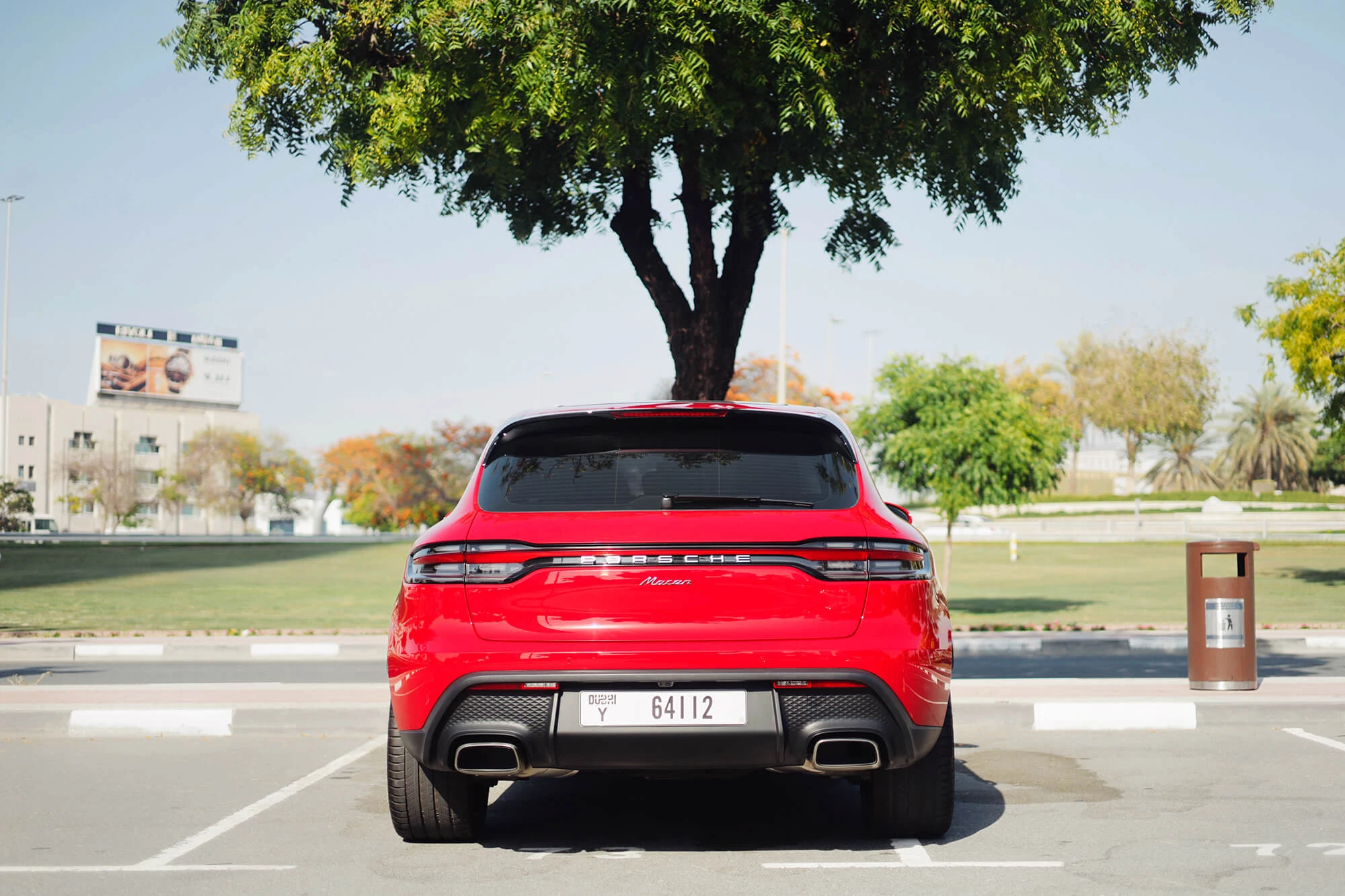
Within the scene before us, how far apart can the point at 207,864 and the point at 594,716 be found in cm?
172

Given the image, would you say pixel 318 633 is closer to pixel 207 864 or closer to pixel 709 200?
pixel 709 200

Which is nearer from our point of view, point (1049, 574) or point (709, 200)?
point (709, 200)

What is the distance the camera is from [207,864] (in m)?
5.20

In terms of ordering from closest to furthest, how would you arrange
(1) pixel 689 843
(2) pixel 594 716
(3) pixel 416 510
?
(2) pixel 594 716
(1) pixel 689 843
(3) pixel 416 510

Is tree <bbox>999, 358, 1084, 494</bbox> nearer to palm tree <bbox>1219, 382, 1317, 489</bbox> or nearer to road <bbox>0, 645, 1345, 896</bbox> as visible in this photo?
palm tree <bbox>1219, 382, 1317, 489</bbox>

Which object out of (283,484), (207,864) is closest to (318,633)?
(207,864)

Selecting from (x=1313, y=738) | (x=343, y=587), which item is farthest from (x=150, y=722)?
(x=343, y=587)

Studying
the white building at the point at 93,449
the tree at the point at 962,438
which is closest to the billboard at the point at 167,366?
the white building at the point at 93,449

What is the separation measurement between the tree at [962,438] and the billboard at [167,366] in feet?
361

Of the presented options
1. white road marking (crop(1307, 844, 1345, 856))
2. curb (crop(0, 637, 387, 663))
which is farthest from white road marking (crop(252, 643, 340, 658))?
white road marking (crop(1307, 844, 1345, 856))

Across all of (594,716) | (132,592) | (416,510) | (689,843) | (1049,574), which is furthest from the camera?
(416,510)

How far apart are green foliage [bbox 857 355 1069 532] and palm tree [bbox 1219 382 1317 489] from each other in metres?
70.9

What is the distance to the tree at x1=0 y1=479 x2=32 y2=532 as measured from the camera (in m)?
64.7

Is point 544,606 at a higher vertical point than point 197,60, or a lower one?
lower
